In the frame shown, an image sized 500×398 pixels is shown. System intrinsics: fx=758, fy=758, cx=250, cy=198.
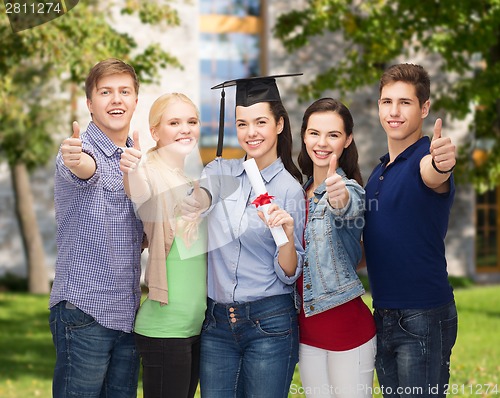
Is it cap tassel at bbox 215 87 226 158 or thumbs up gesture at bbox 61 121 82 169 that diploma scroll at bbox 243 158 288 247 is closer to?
cap tassel at bbox 215 87 226 158

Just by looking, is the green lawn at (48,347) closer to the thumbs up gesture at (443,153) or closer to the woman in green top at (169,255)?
the woman in green top at (169,255)

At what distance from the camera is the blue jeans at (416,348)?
3191 millimetres

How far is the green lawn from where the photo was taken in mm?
7359

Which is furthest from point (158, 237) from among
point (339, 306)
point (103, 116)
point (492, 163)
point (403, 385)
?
point (492, 163)

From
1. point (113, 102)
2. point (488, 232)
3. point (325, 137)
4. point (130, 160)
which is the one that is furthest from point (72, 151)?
point (488, 232)

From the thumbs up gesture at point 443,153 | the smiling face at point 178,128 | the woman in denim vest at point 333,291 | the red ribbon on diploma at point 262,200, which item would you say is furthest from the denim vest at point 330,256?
the smiling face at point 178,128

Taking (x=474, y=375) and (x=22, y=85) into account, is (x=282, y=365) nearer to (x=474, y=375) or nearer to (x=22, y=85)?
(x=474, y=375)

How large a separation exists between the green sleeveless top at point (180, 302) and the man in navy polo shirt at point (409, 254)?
29.4 inches

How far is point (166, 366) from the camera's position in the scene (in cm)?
321

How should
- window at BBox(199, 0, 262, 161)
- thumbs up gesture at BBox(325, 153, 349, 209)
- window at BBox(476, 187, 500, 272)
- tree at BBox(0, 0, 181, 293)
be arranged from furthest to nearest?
1. window at BBox(476, 187, 500, 272)
2. window at BBox(199, 0, 262, 161)
3. tree at BBox(0, 0, 181, 293)
4. thumbs up gesture at BBox(325, 153, 349, 209)

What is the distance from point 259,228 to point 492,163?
27.4 feet

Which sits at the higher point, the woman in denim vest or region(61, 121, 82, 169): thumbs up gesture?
region(61, 121, 82, 169): thumbs up gesture

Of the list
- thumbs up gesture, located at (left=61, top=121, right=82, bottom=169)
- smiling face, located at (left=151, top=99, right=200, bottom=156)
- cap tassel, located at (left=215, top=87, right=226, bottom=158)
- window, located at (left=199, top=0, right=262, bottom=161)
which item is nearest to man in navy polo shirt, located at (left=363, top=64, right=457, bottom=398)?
cap tassel, located at (left=215, top=87, right=226, bottom=158)

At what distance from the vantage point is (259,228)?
3.29m
